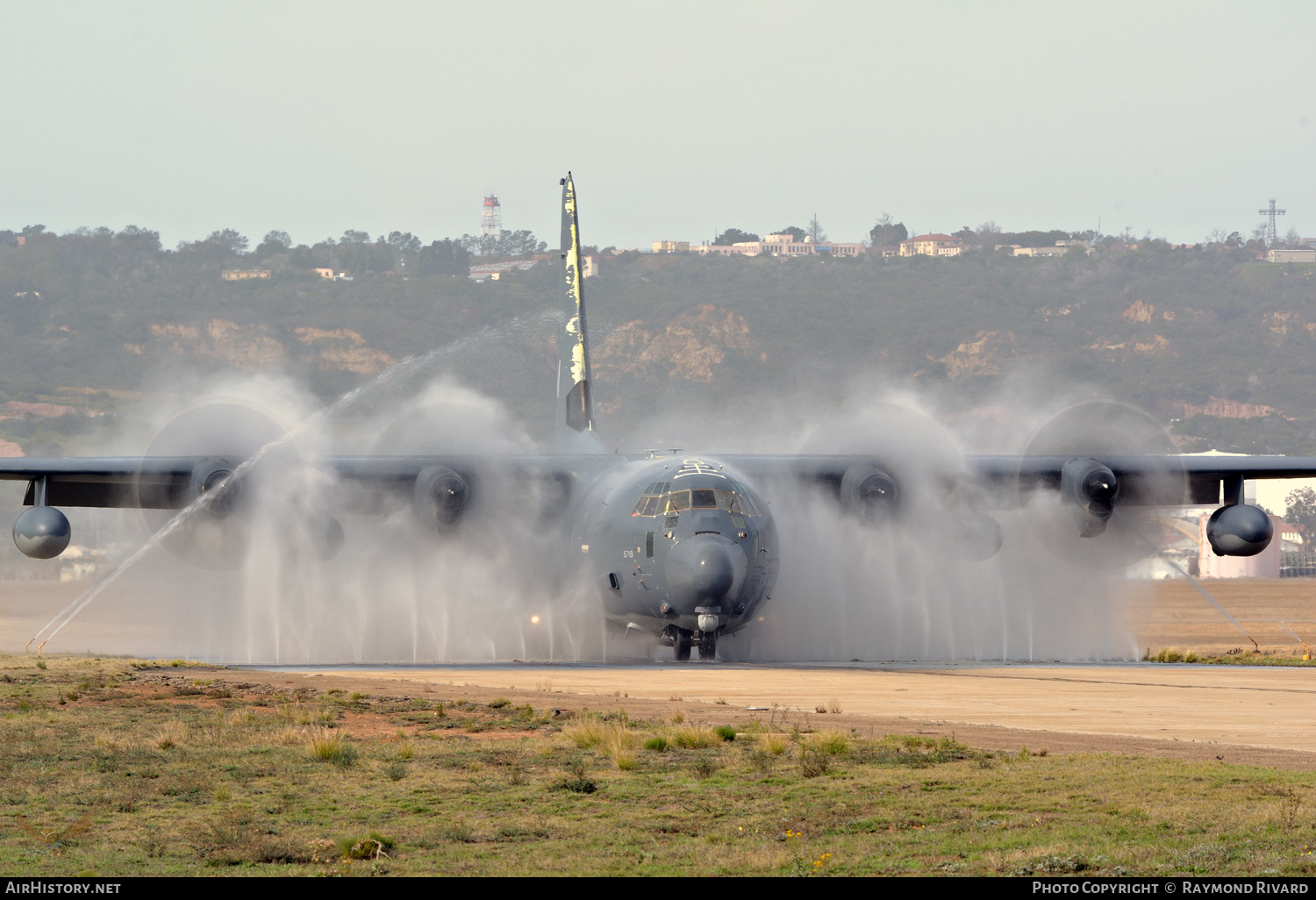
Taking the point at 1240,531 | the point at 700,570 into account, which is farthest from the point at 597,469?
the point at 1240,531

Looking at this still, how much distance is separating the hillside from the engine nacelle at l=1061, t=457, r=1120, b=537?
75357 mm

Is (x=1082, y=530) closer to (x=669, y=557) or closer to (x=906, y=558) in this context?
(x=906, y=558)

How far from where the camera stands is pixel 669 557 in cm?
2689

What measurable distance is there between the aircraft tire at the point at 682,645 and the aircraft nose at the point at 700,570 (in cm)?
204

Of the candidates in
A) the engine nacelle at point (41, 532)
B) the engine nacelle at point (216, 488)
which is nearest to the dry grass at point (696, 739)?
the engine nacelle at point (216, 488)

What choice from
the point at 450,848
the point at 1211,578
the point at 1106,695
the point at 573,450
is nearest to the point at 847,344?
the point at 1211,578

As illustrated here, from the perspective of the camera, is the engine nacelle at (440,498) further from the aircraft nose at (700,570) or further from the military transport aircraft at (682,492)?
the aircraft nose at (700,570)

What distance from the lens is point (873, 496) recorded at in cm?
3198

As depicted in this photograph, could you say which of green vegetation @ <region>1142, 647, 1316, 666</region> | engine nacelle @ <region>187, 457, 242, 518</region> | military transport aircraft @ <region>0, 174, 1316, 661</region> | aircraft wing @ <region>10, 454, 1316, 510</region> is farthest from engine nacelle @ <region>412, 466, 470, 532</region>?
green vegetation @ <region>1142, 647, 1316, 666</region>

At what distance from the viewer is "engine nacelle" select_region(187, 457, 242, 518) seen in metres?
31.2

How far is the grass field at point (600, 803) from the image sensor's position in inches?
403

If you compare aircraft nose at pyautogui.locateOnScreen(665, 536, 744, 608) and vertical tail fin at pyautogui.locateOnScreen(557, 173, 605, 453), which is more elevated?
vertical tail fin at pyautogui.locateOnScreen(557, 173, 605, 453)

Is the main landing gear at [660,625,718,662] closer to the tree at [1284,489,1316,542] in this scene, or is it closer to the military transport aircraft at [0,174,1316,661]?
the military transport aircraft at [0,174,1316,661]
